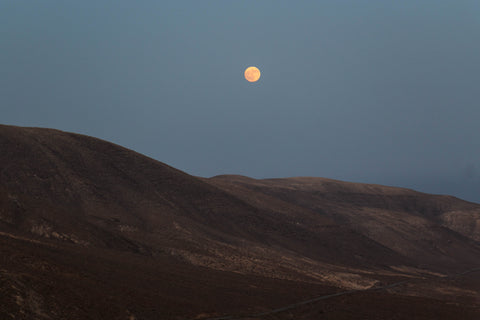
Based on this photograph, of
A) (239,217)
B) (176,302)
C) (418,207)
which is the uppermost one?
(418,207)

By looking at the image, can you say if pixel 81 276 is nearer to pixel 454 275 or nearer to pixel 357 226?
pixel 454 275

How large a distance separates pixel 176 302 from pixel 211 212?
38275mm

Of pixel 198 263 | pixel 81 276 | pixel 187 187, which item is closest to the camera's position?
pixel 81 276

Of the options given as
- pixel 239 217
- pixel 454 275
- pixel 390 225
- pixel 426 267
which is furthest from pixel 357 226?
pixel 239 217

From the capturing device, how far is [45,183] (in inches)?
2140

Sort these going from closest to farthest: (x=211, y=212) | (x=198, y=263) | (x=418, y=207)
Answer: (x=198, y=263), (x=211, y=212), (x=418, y=207)

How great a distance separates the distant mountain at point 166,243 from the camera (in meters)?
24.0

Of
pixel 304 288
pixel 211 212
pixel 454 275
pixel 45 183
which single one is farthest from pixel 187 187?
pixel 454 275

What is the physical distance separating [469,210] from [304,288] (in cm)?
10278

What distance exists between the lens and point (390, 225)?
299 ft

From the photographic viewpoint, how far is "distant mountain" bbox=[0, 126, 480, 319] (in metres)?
24.0

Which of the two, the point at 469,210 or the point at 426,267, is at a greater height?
the point at 469,210

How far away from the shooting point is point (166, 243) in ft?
153

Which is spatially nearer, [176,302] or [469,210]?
[176,302]
